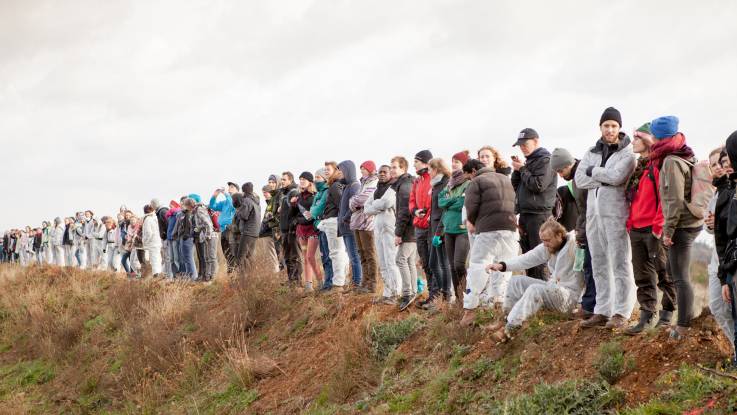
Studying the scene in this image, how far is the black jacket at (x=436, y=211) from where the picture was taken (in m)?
9.51

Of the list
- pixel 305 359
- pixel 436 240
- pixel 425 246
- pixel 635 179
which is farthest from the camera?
pixel 305 359

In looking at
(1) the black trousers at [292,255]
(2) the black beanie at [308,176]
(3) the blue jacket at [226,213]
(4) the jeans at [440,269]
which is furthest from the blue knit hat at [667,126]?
(3) the blue jacket at [226,213]

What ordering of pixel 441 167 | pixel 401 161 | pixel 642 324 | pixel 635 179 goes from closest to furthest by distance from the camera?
pixel 642 324 → pixel 635 179 → pixel 441 167 → pixel 401 161

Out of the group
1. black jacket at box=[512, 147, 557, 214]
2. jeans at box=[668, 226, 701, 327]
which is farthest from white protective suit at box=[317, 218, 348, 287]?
jeans at box=[668, 226, 701, 327]

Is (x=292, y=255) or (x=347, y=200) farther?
(x=292, y=255)

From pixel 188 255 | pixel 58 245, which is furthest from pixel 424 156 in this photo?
pixel 58 245

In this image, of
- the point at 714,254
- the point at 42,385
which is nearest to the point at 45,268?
the point at 42,385

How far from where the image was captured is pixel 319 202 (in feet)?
40.0

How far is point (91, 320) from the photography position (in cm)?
1888

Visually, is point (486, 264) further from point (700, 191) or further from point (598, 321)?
point (700, 191)

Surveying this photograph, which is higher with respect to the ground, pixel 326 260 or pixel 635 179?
pixel 635 179

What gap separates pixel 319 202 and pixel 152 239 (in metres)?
8.57

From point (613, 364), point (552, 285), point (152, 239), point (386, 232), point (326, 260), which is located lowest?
point (613, 364)

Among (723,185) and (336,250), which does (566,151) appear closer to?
(723,185)
